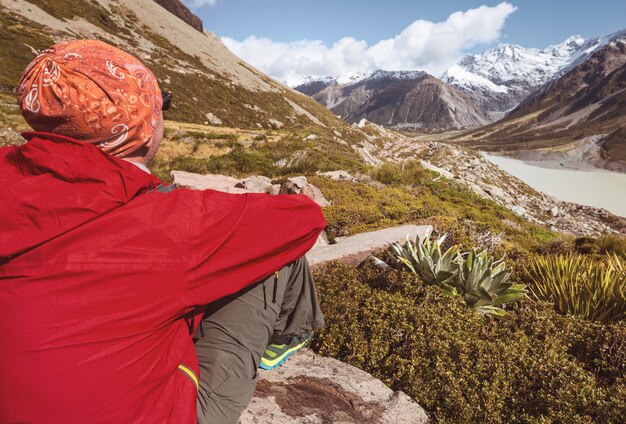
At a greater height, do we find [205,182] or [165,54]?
[165,54]

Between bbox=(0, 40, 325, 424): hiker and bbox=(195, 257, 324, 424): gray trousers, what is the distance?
13 millimetres

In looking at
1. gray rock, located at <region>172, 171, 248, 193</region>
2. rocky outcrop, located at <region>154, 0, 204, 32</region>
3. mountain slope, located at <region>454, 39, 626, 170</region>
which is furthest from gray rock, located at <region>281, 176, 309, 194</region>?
rocky outcrop, located at <region>154, 0, 204, 32</region>

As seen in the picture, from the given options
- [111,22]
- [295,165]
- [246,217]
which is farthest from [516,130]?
[246,217]

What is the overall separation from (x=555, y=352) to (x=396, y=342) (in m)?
1.36

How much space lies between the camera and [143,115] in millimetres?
1905

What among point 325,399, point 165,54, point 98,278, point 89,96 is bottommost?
point 325,399

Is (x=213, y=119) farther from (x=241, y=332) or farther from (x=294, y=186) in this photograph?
(x=241, y=332)

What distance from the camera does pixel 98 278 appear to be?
130cm

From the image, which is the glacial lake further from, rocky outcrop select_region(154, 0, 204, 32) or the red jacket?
rocky outcrop select_region(154, 0, 204, 32)

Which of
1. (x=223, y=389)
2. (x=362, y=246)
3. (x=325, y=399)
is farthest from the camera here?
(x=362, y=246)

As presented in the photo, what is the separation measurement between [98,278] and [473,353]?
309 centimetres

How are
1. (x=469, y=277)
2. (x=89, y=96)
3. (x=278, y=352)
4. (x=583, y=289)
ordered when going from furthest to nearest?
(x=583, y=289), (x=469, y=277), (x=278, y=352), (x=89, y=96)

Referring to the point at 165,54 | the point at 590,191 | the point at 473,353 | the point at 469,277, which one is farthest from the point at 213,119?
the point at 473,353

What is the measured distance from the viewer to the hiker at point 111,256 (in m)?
1.23
